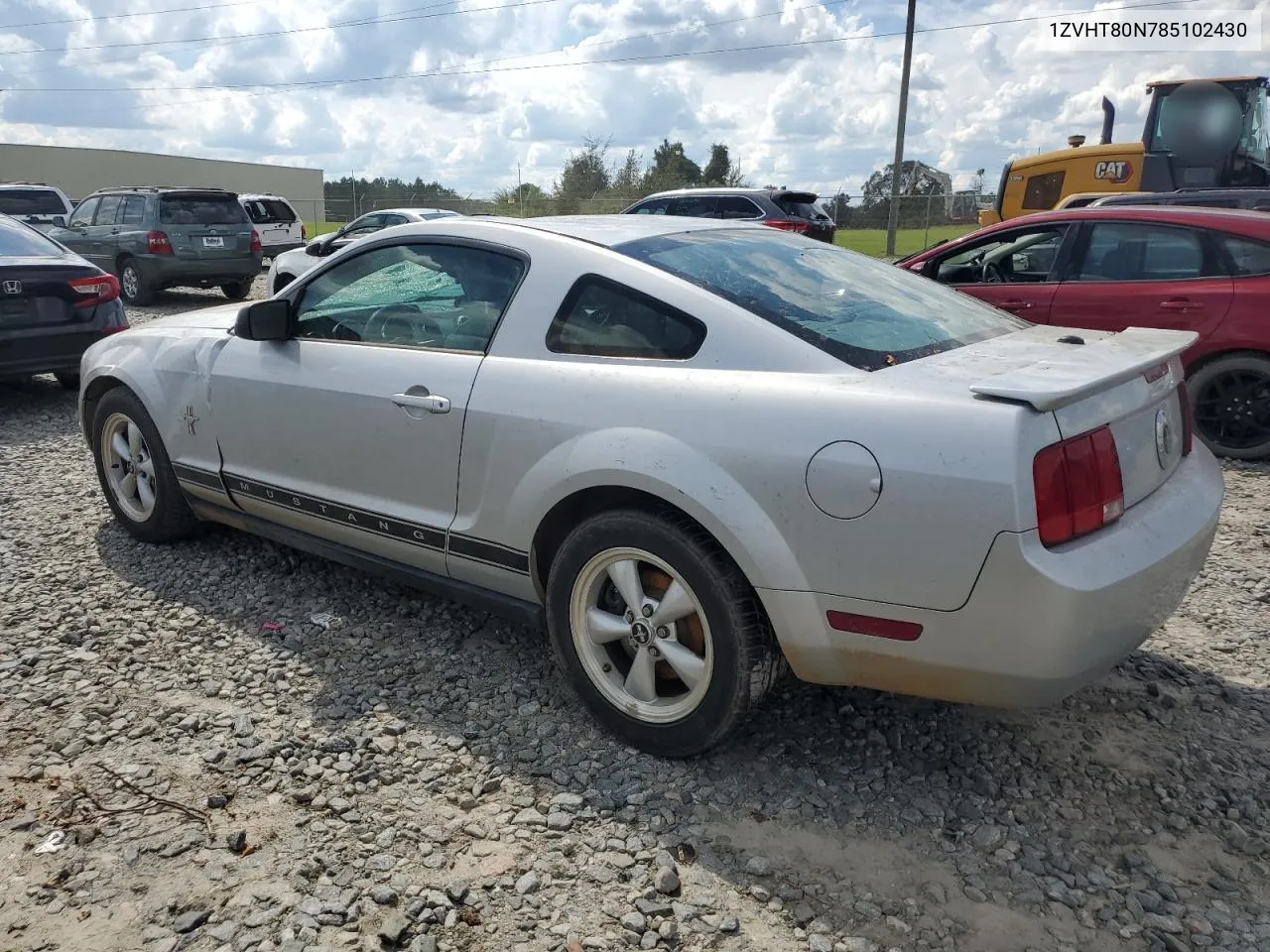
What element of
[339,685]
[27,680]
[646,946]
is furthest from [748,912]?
[27,680]

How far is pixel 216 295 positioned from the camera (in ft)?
54.3

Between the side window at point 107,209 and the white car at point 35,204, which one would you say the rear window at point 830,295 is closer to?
the side window at point 107,209

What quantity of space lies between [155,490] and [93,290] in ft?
13.4

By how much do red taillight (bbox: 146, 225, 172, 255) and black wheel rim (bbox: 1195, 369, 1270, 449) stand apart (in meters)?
13.0

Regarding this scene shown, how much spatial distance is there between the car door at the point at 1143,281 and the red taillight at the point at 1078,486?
443 cm

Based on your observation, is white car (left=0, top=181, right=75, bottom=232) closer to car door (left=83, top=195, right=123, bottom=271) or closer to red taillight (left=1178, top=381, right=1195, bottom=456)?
car door (left=83, top=195, right=123, bottom=271)

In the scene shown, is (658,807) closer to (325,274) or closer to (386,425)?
(386,425)

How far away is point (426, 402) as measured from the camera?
3293 mm

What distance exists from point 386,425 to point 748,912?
1.96m

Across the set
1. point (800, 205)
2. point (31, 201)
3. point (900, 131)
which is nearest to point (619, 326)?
point (800, 205)

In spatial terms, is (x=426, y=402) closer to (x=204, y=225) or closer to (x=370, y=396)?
(x=370, y=396)

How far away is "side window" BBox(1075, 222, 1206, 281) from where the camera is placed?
6.41m

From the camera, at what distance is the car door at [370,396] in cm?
333

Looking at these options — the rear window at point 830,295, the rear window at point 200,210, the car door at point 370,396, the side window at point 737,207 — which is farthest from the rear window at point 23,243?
the side window at point 737,207
